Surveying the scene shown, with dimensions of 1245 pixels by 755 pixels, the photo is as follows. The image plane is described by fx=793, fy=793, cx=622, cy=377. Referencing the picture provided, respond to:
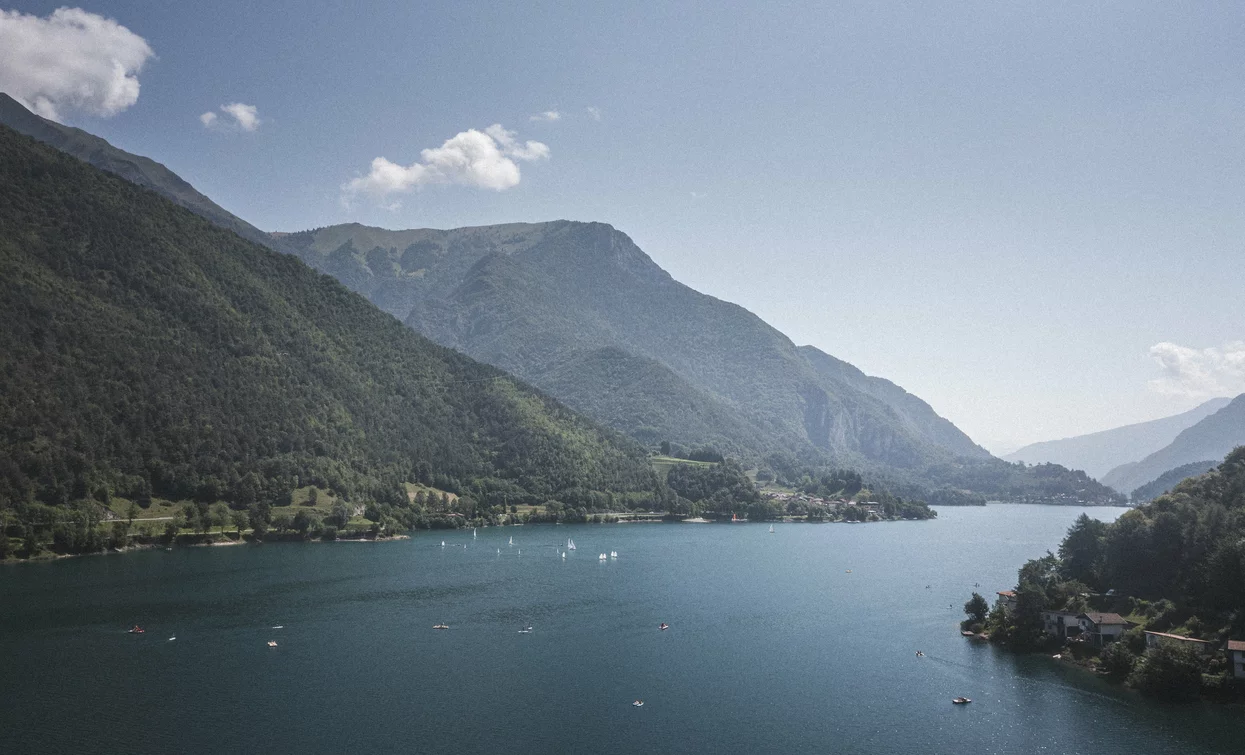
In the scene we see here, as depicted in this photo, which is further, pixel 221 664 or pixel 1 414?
pixel 1 414

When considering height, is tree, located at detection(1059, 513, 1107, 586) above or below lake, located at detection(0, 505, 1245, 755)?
above

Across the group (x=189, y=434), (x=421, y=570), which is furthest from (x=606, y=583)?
(x=189, y=434)

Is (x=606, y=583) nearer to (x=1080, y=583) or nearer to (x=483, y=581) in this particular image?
(x=483, y=581)

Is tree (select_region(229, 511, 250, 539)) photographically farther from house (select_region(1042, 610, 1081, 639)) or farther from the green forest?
house (select_region(1042, 610, 1081, 639))

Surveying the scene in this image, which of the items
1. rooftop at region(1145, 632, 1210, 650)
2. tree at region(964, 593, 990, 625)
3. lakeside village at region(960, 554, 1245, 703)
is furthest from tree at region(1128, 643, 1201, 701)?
tree at region(964, 593, 990, 625)

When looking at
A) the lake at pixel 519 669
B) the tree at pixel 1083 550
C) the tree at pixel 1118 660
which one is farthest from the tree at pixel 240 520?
the tree at pixel 1118 660

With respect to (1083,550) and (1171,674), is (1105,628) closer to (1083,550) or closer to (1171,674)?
(1171,674)

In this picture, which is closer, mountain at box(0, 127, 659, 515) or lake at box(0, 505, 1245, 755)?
lake at box(0, 505, 1245, 755)
